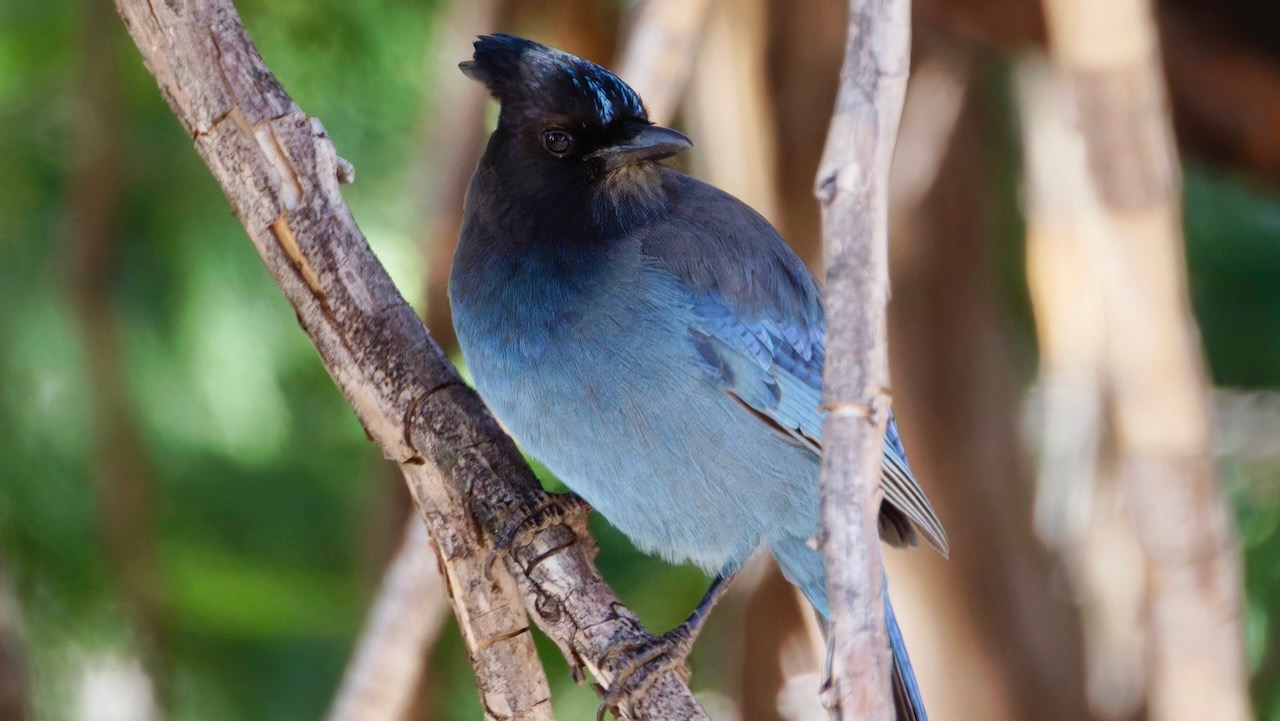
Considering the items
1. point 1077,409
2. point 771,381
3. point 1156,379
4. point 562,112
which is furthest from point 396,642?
point 1077,409

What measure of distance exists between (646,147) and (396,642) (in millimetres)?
1106

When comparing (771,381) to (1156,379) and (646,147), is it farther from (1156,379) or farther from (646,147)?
(1156,379)

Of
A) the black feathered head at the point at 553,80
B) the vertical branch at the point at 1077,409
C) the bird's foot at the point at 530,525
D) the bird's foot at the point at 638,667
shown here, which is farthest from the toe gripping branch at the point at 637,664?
the vertical branch at the point at 1077,409

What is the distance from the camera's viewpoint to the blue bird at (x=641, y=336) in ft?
7.28

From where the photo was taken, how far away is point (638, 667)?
76.2 inches

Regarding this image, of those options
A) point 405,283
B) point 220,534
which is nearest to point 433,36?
point 405,283

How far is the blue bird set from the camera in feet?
7.28

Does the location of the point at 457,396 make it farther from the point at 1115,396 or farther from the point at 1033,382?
the point at 1033,382

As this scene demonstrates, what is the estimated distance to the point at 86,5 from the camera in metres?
3.46

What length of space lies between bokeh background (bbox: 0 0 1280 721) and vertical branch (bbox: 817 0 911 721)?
75.9 inches

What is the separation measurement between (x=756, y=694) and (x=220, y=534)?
5.50 feet

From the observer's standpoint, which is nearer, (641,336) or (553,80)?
(641,336)

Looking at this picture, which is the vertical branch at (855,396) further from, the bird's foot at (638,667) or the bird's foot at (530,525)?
the bird's foot at (530,525)

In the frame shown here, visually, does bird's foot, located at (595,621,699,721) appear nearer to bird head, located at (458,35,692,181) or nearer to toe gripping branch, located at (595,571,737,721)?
toe gripping branch, located at (595,571,737,721)
